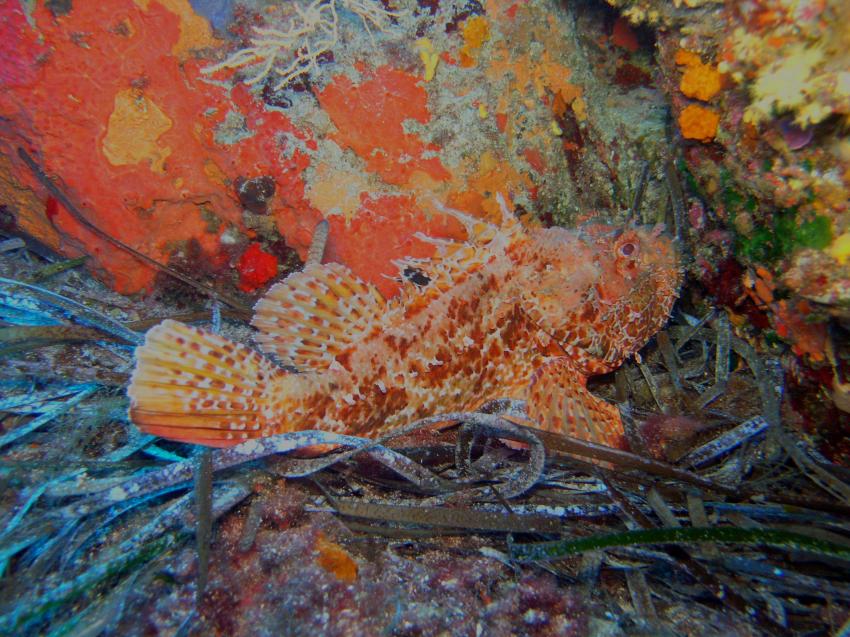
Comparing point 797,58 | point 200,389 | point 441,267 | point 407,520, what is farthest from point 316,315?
point 797,58

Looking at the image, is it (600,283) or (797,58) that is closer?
(797,58)

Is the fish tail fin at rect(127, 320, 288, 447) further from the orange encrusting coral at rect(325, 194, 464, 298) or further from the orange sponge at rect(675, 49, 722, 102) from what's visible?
the orange sponge at rect(675, 49, 722, 102)

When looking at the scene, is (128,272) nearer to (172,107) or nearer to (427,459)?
(172,107)

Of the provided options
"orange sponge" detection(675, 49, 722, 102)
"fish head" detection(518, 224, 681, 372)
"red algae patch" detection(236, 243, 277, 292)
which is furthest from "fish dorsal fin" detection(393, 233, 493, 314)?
"orange sponge" detection(675, 49, 722, 102)

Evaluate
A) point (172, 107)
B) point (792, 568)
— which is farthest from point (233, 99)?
point (792, 568)

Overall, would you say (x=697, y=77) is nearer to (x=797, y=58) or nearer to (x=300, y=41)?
(x=797, y=58)

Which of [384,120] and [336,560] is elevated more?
[384,120]
